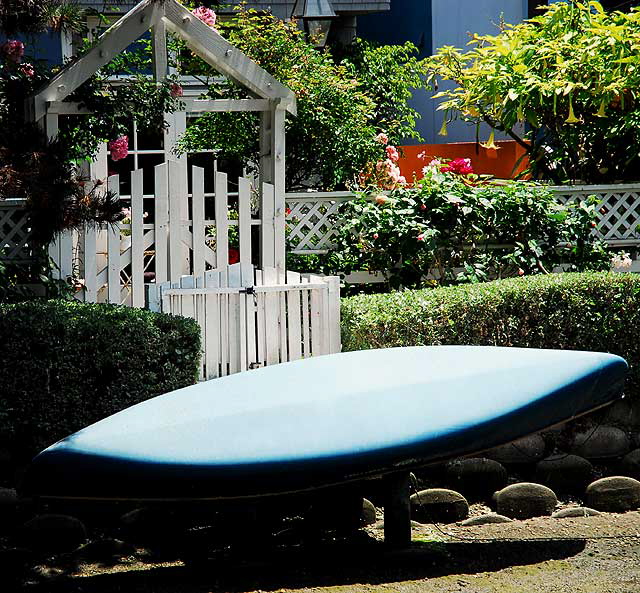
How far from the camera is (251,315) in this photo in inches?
312

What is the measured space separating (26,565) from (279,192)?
150 inches

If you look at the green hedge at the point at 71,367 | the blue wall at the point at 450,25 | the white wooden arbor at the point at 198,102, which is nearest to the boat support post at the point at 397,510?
the green hedge at the point at 71,367

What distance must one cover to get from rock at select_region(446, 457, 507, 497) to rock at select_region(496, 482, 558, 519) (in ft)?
0.83

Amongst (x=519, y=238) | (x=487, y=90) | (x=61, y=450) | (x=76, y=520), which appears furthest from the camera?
(x=487, y=90)

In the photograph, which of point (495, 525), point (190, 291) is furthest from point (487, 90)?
point (495, 525)

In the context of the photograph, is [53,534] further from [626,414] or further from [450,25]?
[450,25]

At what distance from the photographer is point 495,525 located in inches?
266

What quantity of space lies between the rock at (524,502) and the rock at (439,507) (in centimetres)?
28

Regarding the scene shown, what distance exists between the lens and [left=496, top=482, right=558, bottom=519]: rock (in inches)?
274

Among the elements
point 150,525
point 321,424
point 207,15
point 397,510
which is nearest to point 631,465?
point 397,510

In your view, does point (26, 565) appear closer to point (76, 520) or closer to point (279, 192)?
point (76, 520)

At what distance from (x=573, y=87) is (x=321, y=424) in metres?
6.12

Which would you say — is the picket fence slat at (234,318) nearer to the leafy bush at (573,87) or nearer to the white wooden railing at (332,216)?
the white wooden railing at (332,216)

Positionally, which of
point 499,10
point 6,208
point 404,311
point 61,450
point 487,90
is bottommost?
point 61,450
